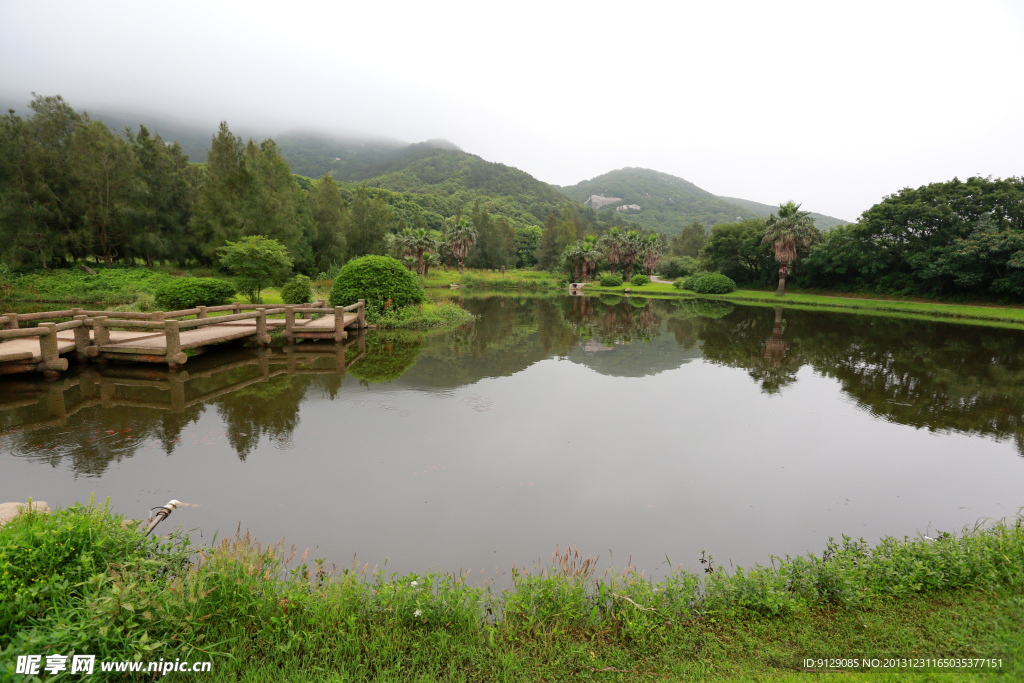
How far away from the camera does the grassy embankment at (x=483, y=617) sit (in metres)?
3.00

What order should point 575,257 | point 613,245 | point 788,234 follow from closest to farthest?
point 788,234, point 613,245, point 575,257

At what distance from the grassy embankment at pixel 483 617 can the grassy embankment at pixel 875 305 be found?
115 feet

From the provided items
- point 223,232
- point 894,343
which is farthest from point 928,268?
point 223,232

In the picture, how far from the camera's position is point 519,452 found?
7602mm

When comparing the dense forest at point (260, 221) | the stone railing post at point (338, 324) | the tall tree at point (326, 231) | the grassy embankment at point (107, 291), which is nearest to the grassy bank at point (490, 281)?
the dense forest at point (260, 221)

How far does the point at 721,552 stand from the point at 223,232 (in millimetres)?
35904

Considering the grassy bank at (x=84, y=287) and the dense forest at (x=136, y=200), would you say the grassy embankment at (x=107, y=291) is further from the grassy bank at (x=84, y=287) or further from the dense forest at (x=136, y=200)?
the dense forest at (x=136, y=200)

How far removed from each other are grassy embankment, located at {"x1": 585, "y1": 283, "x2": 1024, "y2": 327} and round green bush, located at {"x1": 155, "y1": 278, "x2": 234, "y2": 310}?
40682 millimetres

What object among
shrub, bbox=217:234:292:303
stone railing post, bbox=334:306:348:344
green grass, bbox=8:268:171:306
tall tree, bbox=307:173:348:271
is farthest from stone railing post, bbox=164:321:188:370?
tall tree, bbox=307:173:348:271

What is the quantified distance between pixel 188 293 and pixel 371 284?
686 cm

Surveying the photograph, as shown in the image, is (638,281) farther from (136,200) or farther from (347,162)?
(347,162)

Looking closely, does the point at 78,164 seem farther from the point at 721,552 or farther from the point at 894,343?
the point at 894,343

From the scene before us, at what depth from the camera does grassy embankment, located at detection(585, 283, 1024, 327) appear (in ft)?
99.0

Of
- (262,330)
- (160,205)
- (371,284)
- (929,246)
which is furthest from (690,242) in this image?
(262,330)
